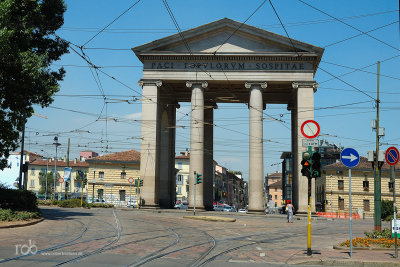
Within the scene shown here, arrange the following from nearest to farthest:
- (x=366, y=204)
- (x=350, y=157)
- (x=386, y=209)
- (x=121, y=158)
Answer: (x=350, y=157)
(x=386, y=209)
(x=366, y=204)
(x=121, y=158)

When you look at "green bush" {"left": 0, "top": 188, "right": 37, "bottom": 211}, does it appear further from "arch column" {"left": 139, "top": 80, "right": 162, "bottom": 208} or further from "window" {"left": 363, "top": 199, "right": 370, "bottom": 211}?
"window" {"left": 363, "top": 199, "right": 370, "bottom": 211}

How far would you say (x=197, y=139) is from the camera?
40.1m

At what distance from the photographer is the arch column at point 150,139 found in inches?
1591

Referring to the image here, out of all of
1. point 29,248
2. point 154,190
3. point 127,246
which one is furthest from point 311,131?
point 154,190

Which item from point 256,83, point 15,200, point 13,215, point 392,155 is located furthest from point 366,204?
point 13,215

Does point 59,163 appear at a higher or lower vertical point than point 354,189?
higher

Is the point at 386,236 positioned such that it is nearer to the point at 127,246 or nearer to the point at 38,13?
the point at 127,246

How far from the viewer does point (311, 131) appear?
13.9m

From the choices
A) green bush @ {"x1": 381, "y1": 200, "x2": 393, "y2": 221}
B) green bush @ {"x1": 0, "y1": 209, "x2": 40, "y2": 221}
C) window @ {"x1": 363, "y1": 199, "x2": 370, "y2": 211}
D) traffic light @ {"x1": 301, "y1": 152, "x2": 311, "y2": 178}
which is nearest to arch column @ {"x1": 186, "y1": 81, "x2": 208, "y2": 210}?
green bush @ {"x1": 0, "y1": 209, "x2": 40, "y2": 221}

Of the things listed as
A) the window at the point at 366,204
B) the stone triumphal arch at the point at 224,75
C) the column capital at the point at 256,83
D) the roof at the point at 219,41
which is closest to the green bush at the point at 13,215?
the stone triumphal arch at the point at 224,75

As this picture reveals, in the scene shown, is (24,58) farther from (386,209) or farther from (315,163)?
(386,209)

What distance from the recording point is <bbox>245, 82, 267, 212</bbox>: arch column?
128 ft
